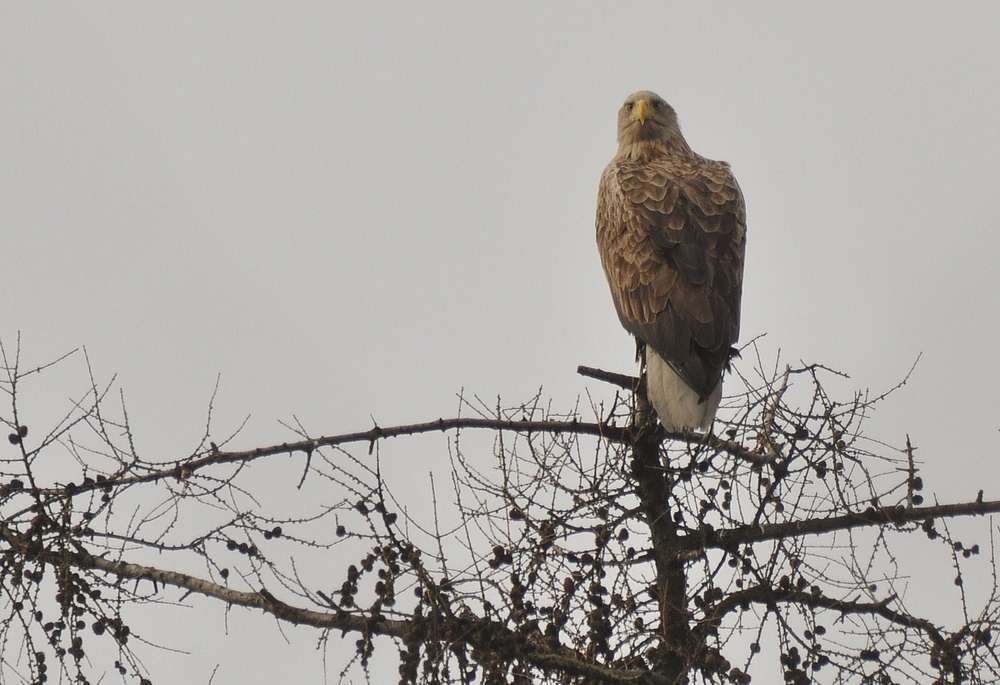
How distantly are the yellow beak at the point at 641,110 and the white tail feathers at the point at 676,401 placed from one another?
11.0 feet

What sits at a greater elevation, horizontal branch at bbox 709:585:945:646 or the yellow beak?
the yellow beak

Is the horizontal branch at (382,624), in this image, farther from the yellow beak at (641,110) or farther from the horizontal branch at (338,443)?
the yellow beak at (641,110)

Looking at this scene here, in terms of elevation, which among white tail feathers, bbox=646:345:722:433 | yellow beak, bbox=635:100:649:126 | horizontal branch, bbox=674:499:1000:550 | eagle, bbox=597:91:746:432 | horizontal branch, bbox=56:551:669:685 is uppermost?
yellow beak, bbox=635:100:649:126

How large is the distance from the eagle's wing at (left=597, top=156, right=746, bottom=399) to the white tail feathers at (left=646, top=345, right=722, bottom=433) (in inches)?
2.0

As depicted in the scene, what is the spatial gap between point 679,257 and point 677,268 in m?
0.08

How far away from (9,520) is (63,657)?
0.69 meters

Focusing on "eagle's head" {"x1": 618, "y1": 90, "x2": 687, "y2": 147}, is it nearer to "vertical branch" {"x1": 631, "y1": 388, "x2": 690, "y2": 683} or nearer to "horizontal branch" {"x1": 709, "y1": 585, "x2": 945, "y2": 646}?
"vertical branch" {"x1": 631, "y1": 388, "x2": 690, "y2": 683}

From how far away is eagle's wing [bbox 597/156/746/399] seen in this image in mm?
6926

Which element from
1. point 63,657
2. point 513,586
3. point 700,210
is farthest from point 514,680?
point 700,210

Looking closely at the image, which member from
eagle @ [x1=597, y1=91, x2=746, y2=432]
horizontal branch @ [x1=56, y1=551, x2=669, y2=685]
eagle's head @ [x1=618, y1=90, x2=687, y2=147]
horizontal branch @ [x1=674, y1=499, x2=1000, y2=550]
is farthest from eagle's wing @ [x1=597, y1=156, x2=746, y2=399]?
horizontal branch @ [x1=56, y1=551, x2=669, y2=685]

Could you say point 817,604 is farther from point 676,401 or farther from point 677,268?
point 677,268

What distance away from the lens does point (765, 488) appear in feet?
16.8

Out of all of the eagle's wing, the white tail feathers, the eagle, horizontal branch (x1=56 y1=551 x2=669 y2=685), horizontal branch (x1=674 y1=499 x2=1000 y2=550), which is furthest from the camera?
the eagle's wing

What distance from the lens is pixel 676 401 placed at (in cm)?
649
